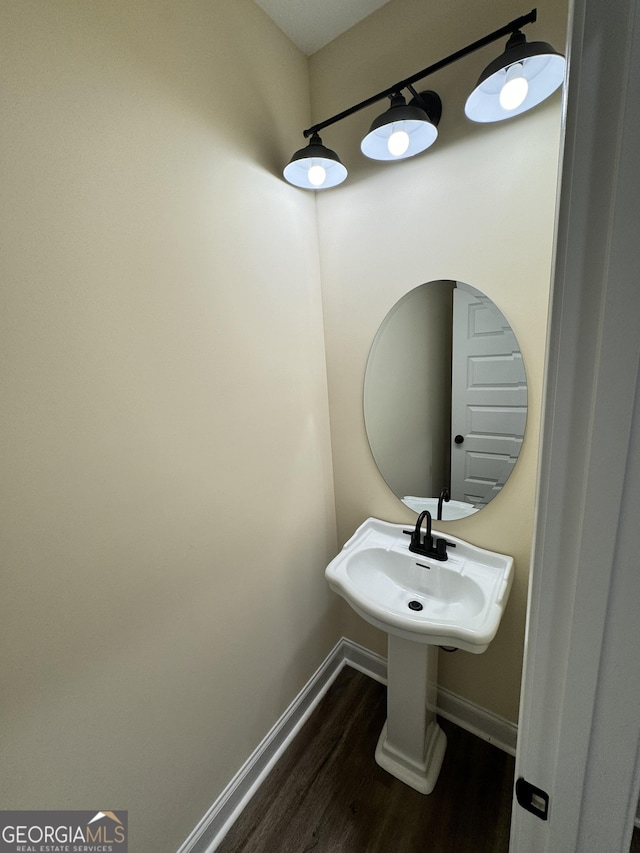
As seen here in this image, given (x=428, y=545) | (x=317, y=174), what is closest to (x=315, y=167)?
(x=317, y=174)

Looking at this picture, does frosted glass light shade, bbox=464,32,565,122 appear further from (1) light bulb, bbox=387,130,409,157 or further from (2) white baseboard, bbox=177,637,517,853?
(2) white baseboard, bbox=177,637,517,853


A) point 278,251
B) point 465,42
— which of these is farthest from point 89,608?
point 465,42

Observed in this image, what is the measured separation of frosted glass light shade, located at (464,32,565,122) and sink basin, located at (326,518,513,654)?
1402 millimetres

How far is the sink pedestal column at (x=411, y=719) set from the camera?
1259mm

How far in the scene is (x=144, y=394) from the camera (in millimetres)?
894

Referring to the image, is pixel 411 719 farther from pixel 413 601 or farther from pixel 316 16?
pixel 316 16

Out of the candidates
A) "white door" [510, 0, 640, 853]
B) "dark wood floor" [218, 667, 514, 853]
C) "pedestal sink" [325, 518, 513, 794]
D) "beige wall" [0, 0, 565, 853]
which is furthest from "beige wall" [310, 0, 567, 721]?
"white door" [510, 0, 640, 853]

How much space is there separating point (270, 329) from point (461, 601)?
4.03ft

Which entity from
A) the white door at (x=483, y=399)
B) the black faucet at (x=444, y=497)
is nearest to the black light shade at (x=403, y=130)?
the white door at (x=483, y=399)

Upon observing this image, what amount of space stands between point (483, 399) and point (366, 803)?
1.55 m

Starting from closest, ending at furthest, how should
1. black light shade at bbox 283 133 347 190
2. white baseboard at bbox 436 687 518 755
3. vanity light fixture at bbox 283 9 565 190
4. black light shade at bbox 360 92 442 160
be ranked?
vanity light fixture at bbox 283 9 565 190 < black light shade at bbox 360 92 442 160 < black light shade at bbox 283 133 347 190 < white baseboard at bbox 436 687 518 755

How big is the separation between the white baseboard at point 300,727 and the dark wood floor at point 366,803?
0.03m

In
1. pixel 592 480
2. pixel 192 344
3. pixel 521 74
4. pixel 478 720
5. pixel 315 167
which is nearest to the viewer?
pixel 592 480

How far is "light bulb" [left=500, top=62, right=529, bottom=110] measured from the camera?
33.9 inches
